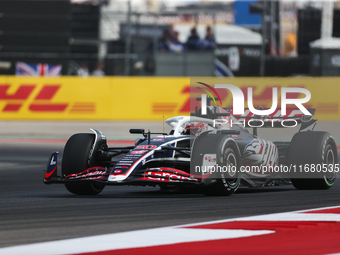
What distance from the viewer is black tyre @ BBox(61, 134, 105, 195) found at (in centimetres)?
760

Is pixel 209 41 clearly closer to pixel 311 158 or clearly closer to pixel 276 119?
pixel 276 119

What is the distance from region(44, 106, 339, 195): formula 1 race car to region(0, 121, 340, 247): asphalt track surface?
7.1 inches

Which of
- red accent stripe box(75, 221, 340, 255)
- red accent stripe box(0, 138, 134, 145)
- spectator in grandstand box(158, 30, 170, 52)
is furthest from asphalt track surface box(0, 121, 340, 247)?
spectator in grandstand box(158, 30, 170, 52)

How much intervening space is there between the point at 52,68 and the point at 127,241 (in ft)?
55.7

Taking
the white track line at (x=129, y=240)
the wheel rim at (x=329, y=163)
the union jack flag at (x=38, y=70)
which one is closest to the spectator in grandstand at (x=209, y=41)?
the union jack flag at (x=38, y=70)

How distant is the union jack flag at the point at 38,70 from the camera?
21.0m

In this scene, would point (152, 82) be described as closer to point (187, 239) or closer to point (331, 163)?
point (331, 163)

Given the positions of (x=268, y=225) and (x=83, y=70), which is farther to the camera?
(x=83, y=70)

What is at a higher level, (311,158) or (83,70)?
(311,158)

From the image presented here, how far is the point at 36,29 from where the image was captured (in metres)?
20.7

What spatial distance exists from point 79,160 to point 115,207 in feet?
4.19

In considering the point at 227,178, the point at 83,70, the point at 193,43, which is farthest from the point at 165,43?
the point at 227,178

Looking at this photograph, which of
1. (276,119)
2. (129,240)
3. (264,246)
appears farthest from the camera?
(276,119)

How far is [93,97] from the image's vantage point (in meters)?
20.0
